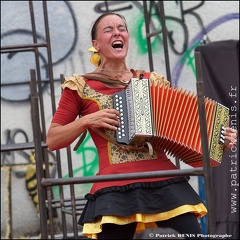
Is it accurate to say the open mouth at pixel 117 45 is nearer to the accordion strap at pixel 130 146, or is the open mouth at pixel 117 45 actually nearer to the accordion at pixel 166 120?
the accordion at pixel 166 120

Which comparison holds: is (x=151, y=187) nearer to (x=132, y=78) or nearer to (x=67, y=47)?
(x=132, y=78)

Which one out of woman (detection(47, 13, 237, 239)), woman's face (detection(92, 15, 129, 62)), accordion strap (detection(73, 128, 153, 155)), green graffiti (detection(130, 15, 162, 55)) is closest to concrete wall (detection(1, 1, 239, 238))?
green graffiti (detection(130, 15, 162, 55))

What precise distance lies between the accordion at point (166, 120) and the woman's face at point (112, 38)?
8.6 inches

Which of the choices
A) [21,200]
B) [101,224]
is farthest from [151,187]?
[21,200]

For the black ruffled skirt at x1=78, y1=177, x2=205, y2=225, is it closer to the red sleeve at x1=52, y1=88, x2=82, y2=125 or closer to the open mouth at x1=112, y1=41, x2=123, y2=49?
the red sleeve at x1=52, y1=88, x2=82, y2=125

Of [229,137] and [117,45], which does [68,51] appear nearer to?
[117,45]

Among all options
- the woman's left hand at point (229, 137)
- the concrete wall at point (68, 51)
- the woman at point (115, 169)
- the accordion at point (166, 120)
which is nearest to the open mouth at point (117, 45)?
the woman at point (115, 169)

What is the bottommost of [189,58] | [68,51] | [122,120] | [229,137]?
[229,137]

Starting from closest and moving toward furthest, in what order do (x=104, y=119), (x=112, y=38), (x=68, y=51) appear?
1. (x=104, y=119)
2. (x=112, y=38)
3. (x=68, y=51)

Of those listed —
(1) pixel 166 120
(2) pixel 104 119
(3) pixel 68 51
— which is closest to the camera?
(2) pixel 104 119

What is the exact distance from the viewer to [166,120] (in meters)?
4.59

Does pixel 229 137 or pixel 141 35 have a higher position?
pixel 141 35

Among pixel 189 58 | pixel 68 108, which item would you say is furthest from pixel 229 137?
pixel 189 58

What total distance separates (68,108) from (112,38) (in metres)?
0.40
